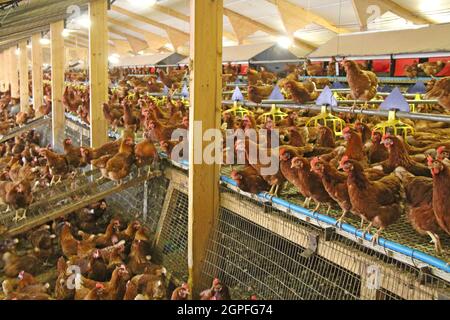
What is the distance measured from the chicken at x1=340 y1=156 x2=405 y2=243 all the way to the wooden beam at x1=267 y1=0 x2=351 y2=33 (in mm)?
5673

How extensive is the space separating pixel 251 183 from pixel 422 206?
89 cm

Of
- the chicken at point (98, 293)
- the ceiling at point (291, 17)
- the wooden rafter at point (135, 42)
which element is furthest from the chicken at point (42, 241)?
the wooden rafter at point (135, 42)

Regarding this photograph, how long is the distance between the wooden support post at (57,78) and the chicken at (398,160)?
4.26 m

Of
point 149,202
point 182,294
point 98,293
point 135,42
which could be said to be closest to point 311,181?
point 182,294

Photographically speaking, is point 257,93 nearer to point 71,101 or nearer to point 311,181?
point 311,181

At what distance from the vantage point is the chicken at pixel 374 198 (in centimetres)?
162

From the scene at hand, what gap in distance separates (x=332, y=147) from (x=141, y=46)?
1196cm

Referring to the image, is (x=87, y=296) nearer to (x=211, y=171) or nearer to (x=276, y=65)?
(x=211, y=171)

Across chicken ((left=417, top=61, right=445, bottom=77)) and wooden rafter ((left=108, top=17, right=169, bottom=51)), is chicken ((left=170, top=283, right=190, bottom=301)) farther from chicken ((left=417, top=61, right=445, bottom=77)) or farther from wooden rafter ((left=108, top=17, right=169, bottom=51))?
wooden rafter ((left=108, top=17, right=169, bottom=51))

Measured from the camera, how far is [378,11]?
229 inches

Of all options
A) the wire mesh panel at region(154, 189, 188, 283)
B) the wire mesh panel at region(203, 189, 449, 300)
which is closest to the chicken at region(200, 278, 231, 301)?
the wire mesh panel at region(203, 189, 449, 300)

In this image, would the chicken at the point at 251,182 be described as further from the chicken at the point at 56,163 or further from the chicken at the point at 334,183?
the chicken at the point at 56,163
